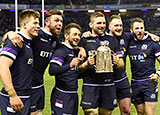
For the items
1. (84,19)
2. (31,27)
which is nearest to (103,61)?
(31,27)

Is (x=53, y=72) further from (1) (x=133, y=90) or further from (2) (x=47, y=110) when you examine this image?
(2) (x=47, y=110)

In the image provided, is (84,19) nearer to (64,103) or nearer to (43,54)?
(43,54)

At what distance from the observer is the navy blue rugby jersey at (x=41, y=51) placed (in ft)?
9.57

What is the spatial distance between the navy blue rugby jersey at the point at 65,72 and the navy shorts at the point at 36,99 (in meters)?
0.31

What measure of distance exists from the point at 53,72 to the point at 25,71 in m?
0.44

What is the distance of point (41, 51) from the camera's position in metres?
2.92

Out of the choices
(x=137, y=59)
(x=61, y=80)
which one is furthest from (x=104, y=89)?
(x=137, y=59)

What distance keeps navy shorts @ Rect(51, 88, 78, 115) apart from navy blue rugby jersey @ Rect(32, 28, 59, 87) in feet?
1.11

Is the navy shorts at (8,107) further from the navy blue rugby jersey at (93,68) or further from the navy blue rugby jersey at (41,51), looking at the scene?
the navy blue rugby jersey at (93,68)

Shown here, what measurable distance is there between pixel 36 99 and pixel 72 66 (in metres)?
0.73

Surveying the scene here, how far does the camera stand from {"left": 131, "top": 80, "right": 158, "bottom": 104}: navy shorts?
3383 mm

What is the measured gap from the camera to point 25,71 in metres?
2.35

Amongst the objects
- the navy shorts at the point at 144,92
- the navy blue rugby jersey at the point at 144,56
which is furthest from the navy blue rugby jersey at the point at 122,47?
the navy shorts at the point at 144,92

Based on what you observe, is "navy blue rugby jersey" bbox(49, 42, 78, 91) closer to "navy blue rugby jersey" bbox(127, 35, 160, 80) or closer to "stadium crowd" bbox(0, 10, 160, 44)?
"navy blue rugby jersey" bbox(127, 35, 160, 80)
